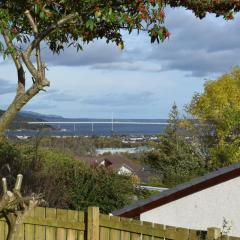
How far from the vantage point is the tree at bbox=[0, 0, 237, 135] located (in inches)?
309

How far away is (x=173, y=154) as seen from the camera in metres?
54.0

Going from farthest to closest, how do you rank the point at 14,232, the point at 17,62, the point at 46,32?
the point at 14,232
the point at 46,32
the point at 17,62

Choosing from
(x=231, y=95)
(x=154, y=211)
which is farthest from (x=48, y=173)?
(x=231, y=95)

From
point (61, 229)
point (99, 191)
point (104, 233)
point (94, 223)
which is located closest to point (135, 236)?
point (104, 233)

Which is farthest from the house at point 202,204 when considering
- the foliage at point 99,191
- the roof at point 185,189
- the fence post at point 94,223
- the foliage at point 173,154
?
the foliage at point 173,154

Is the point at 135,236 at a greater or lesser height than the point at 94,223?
lesser

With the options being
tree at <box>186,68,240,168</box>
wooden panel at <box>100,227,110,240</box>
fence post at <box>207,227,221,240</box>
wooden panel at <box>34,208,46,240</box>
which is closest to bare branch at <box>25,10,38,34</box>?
wooden panel at <box>34,208,46,240</box>

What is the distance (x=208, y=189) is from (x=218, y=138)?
3779 centimetres

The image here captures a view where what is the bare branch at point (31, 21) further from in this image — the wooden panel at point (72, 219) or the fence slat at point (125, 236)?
the fence slat at point (125, 236)

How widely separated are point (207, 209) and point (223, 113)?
33.5 metres

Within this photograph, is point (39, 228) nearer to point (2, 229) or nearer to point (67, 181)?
point (2, 229)

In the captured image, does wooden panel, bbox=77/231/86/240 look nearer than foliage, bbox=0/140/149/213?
Yes

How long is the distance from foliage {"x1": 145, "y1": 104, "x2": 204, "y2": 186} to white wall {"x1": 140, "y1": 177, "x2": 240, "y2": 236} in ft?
118

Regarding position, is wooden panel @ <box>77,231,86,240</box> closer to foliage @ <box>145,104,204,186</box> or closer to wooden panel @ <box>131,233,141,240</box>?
wooden panel @ <box>131,233,141,240</box>
